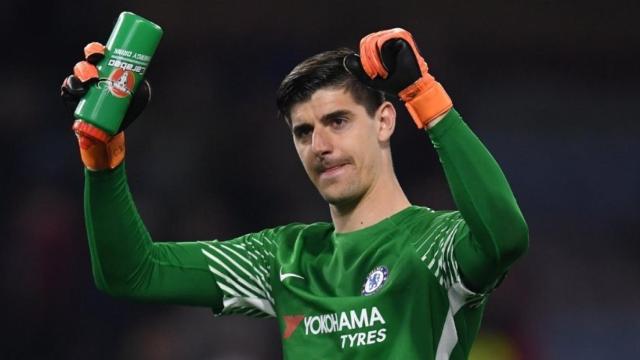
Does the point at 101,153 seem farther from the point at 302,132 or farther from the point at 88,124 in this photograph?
the point at 302,132

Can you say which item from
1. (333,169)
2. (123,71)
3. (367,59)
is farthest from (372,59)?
(123,71)

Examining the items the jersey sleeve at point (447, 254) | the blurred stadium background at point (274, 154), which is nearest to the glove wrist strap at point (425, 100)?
the jersey sleeve at point (447, 254)

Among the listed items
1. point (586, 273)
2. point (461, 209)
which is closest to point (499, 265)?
point (461, 209)

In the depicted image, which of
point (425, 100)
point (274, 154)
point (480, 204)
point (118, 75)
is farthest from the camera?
point (274, 154)

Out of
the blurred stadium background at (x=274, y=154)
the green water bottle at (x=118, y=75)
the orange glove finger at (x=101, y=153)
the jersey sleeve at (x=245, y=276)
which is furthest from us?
the blurred stadium background at (x=274, y=154)

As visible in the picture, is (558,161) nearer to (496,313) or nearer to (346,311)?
(496,313)

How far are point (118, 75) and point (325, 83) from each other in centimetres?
55

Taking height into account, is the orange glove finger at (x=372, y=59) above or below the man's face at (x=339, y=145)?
above

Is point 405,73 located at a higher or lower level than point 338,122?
higher

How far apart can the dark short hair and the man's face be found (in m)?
0.02

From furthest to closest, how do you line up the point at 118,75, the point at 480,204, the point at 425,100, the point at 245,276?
the point at 245,276 < the point at 118,75 < the point at 425,100 < the point at 480,204

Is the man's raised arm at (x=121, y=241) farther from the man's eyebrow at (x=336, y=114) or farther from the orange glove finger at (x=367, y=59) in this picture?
the orange glove finger at (x=367, y=59)

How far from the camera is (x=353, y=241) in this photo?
3.00 metres

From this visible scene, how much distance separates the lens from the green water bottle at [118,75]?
2783 millimetres
